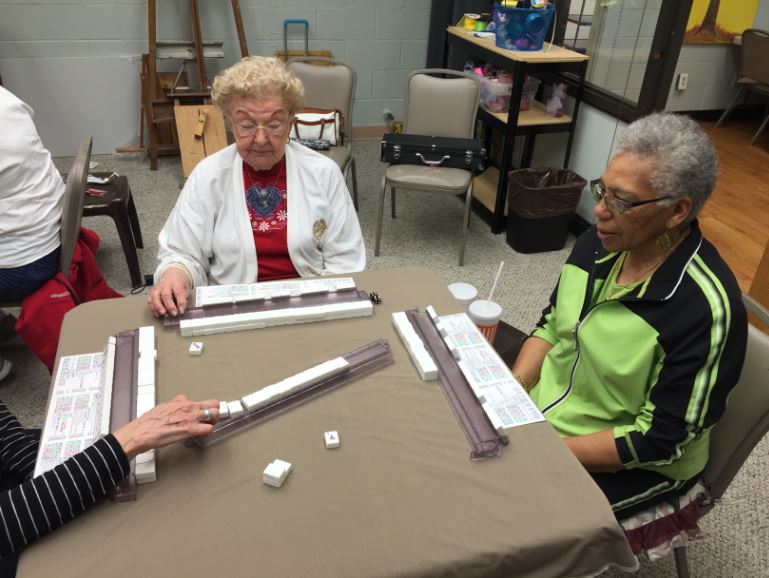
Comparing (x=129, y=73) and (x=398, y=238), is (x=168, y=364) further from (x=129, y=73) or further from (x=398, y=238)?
(x=129, y=73)

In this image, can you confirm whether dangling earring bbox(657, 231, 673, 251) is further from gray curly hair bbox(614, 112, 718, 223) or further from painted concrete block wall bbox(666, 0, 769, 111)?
painted concrete block wall bbox(666, 0, 769, 111)

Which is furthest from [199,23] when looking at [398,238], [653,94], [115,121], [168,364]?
[168,364]

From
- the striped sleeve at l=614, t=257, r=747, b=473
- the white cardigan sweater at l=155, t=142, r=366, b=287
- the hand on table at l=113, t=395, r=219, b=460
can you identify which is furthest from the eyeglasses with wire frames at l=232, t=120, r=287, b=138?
the striped sleeve at l=614, t=257, r=747, b=473

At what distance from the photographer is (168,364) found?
1.18 metres

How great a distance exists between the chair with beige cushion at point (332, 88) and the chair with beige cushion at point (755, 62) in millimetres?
3456

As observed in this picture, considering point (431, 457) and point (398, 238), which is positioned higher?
point (431, 457)

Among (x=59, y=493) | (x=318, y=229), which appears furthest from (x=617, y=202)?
(x=59, y=493)

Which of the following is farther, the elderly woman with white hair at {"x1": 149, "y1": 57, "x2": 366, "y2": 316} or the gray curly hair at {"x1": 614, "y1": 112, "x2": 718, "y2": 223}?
the elderly woman with white hair at {"x1": 149, "y1": 57, "x2": 366, "y2": 316}

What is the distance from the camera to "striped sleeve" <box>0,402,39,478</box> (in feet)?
4.07

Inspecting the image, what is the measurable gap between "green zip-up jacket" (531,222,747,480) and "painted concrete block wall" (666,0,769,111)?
14.8 ft

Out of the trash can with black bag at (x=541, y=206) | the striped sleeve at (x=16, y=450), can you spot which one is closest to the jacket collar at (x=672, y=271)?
the striped sleeve at (x=16, y=450)

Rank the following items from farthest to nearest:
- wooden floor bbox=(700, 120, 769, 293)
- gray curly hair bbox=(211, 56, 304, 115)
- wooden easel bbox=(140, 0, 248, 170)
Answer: wooden easel bbox=(140, 0, 248, 170) < wooden floor bbox=(700, 120, 769, 293) < gray curly hair bbox=(211, 56, 304, 115)

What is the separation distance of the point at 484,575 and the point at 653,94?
2.78 m

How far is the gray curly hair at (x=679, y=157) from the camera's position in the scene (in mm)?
1073
